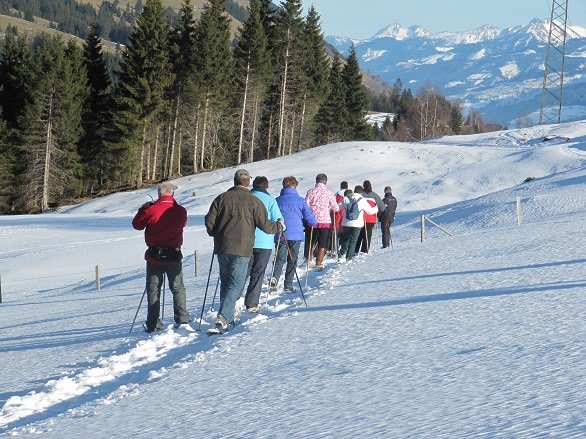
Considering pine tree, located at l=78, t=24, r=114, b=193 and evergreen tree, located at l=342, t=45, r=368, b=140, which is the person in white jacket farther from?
evergreen tree, located at l=342, t=45, r=368, b=140

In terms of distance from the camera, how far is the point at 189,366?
256 inches

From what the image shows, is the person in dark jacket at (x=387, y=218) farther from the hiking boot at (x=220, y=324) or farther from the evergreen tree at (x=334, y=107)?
the evergreen tree at (x=334, y=107)

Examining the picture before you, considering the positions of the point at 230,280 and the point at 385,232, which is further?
the point at 385,232

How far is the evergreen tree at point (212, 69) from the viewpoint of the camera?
48.2m

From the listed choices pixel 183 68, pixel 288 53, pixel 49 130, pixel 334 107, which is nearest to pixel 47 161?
pixel 49 130

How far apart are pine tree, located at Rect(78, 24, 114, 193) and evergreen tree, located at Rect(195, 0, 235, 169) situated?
6.63m

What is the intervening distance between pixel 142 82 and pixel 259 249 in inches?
1540

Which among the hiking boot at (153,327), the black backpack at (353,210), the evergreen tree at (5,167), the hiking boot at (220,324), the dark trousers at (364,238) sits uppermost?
the evergreen tree at (5,167)

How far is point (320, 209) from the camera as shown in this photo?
12922 millimetres

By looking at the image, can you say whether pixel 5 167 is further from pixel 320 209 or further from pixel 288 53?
pixel 320 209

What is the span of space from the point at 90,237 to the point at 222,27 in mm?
27981

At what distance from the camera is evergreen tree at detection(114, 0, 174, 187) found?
1816 inches

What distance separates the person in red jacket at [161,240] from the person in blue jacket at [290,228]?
Answer: 2.48 metres

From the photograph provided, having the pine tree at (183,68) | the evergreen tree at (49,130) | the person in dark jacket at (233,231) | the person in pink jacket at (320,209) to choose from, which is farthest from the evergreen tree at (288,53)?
the person in dark jacket at (233,231)
